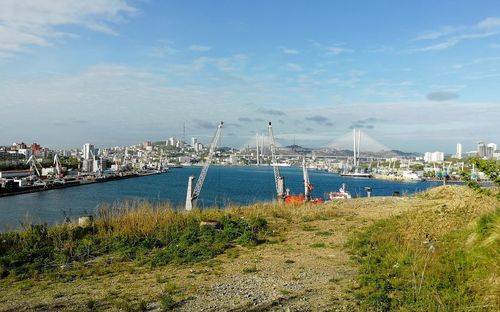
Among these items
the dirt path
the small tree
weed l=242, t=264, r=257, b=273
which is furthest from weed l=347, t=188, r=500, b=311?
weed l=242, t=264, r=257, b=273

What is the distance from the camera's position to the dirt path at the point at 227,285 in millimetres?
5391

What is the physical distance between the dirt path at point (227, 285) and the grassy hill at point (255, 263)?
0.05ft

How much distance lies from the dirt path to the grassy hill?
2 centimetres

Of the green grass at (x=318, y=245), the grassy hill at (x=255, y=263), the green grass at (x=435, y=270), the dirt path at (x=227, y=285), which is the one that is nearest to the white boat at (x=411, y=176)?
the grassy hill at (x=255, y=263)

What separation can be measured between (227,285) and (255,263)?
4.83ft

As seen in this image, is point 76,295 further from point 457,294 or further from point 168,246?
point 457,294

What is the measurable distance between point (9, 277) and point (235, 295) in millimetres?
4127

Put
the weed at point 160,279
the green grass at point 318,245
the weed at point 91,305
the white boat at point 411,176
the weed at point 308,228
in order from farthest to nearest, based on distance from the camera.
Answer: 1. the white boat at point 411,176
2. the weed at point 308,228
3. the green grass at point 318,245
4. the weed at point 160,279
5. the weed at point 91,305

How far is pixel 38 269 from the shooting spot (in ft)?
24.8

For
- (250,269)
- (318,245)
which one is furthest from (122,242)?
(318,245)

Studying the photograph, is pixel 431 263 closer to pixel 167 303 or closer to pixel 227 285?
pixel 227 285

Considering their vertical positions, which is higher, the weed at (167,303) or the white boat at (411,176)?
the weed at (167,303)

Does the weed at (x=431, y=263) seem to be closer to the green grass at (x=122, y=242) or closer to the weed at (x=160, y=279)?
the weed at (x=160, y=279)

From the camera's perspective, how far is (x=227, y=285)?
6.27 m
